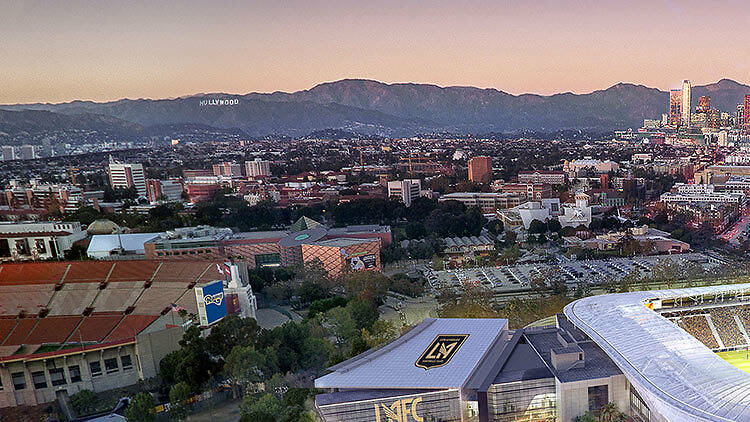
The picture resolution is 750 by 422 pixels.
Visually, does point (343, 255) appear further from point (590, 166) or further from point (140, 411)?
point (590, 166)

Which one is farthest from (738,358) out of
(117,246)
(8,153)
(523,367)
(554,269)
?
(8,153)

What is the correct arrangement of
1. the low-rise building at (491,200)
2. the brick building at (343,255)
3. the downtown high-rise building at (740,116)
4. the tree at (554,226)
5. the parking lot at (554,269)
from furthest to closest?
the downtown high-rise building at (740,116) → the low-rise building at (491,200) → the tree at (554,226) → the brick building at (343,255) → the parking lot at (554,269)

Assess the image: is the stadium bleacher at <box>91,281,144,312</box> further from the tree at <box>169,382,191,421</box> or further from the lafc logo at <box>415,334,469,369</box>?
the lafc logo at <box>415,334,469,369</box>

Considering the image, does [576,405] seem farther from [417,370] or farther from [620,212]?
[620,212]

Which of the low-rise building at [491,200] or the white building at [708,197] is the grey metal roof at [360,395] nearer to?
the low-rise building at [491,200]

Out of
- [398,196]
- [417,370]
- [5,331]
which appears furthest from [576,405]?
[398,196]

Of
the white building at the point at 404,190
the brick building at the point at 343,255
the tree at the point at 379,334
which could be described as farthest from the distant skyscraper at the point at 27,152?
the tree at the point at 379,334

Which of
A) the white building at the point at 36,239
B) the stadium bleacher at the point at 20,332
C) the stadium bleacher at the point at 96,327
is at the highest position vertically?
the white building at the point at 36,239
